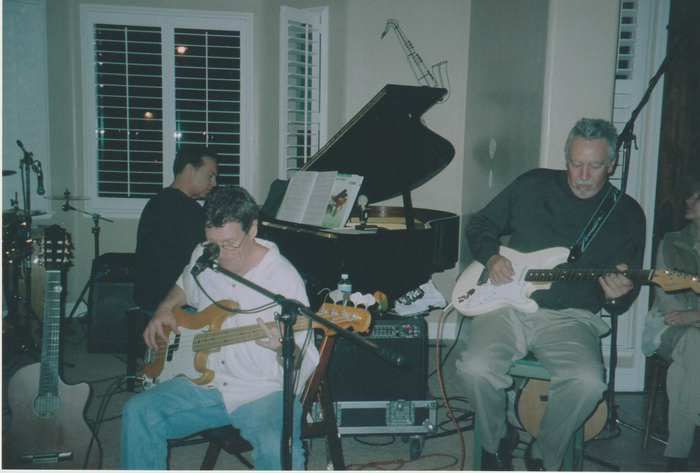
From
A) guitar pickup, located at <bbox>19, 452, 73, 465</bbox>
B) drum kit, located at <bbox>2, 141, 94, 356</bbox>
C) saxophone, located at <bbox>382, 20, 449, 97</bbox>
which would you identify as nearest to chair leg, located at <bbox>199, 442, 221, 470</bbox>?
guitar pickup, located at <bbox>19, 452, 73, 465</bbox>

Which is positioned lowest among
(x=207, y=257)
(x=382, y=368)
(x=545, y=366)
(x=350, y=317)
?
(x=382, y=368)

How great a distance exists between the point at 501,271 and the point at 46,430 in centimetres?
214

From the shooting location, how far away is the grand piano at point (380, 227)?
3.00 meters

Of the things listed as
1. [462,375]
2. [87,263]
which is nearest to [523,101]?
[462,375]

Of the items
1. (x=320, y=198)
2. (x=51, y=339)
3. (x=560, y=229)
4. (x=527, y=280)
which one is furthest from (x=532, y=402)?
(x=51, y=339)

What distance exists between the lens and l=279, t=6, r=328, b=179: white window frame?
197 inches

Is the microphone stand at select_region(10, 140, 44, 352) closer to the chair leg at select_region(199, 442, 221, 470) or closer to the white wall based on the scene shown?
the white wall

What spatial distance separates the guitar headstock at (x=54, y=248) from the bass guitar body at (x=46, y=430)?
465 millimetres

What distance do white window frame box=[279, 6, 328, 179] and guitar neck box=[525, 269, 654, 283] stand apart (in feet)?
10.1

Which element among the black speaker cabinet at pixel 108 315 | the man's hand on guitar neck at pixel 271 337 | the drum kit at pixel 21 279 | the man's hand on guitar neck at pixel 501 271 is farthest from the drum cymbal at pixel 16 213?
the man's hand on guitar neck at pixel 501 271

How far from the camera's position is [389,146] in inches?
134

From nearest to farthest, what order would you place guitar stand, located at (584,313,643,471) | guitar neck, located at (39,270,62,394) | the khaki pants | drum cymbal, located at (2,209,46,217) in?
the khaki pants
guitar neck, located at (39,270,62,394)
guitar stand, located at (584,313,643,471)
drum cymbal, located at (2,209,46,217)

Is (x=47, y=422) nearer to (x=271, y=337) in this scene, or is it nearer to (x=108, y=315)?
(x=271, y=337)

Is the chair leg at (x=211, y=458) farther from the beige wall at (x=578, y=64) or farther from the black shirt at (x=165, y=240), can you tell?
the beige wall at (x=578, y=64)
